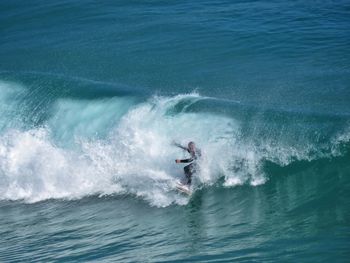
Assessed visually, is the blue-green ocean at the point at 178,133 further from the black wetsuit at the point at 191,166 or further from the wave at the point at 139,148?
the black wetsuit at the point at 191,166

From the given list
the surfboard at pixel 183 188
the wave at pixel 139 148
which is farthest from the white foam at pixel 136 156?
the surfboard at pixel 183 188

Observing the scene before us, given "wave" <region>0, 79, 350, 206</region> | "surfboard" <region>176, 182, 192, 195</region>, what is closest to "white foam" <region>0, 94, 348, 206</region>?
"wave" <region>0, 79, 350, 206</region>

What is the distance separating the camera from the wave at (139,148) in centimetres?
1869

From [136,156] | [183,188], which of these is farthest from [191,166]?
[136,156]

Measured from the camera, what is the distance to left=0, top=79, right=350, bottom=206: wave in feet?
61.3

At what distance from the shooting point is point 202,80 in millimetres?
25500

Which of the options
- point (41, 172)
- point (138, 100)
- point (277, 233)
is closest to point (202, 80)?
point (138, 100)

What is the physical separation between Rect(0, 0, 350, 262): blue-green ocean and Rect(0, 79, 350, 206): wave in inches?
2.4

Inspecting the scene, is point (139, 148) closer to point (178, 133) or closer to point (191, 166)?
point (178, 133)

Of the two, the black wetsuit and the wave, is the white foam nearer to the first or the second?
the wave

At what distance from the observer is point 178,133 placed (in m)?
21.3

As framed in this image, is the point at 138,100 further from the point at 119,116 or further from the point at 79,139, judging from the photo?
the point at 79,139

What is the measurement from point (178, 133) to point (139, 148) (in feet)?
6.03

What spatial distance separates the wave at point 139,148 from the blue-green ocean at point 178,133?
0.06 m
